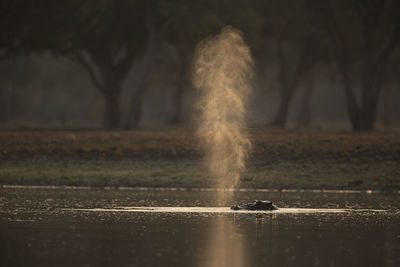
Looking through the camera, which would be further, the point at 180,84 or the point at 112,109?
the point at 180,84

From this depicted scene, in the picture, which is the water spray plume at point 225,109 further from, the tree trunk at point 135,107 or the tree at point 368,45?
the tree at point 368,45

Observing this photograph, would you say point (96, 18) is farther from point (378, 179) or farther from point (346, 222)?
point (346, 222)

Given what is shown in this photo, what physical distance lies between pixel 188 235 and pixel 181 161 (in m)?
21.5

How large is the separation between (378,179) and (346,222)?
1402 centimetres

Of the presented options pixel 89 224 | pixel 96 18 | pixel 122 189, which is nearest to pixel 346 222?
pixel 89 224

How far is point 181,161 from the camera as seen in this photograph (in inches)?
1652

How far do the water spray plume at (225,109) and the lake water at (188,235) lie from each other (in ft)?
36.3

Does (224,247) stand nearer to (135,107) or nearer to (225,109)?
(225,109)

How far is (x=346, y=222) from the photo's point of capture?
2334 cm

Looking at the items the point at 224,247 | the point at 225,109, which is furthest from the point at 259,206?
the point at 225,109

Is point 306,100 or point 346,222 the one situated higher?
point 306,100

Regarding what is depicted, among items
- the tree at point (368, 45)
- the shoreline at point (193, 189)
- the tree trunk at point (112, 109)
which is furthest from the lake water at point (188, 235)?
the tree trunk at point (112, 109)

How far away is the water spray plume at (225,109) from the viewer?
4097cm

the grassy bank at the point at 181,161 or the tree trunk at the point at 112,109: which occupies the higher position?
the tree trunk at the point at 112,109
